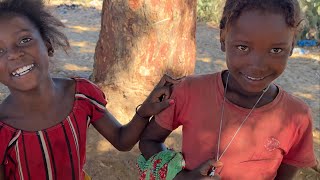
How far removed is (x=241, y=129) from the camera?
5.72 feet

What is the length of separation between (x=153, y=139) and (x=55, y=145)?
1.35ft

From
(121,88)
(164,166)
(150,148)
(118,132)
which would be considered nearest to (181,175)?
(164,166)

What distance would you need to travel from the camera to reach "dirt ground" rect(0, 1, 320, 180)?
10.6ft

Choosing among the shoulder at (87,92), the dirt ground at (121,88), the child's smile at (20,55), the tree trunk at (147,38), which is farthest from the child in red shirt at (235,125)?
the tree trunk at (147,38)

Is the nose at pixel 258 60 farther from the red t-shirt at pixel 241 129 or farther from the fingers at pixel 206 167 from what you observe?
the fingers at pixel 206 167

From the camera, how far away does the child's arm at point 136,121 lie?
1.81 metres

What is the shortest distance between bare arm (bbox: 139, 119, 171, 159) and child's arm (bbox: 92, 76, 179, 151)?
0.17 feet

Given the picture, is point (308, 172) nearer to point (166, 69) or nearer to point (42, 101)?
point (166, 69)

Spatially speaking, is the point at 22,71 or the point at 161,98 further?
the point at 161,98

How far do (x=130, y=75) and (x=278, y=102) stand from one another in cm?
201

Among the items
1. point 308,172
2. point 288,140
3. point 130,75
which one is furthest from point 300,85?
point 288,140

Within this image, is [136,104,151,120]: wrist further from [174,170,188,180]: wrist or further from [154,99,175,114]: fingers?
[174,170,188,180]: wrist

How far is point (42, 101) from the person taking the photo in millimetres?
1885

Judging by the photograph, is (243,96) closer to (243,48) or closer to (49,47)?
(243,48)
